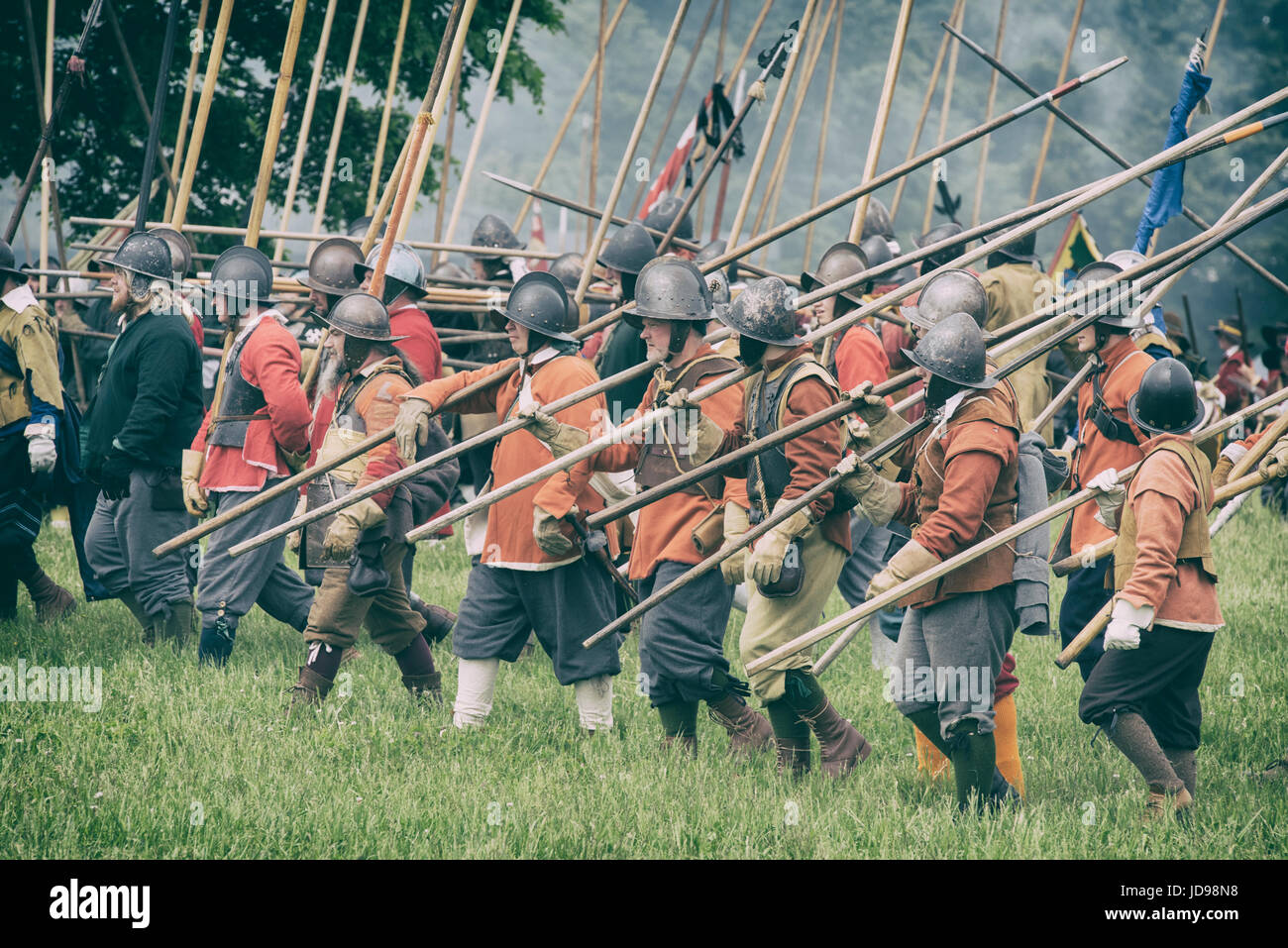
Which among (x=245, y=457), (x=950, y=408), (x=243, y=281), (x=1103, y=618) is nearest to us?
(x=950, y=408)

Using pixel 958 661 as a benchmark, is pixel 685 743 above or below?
below

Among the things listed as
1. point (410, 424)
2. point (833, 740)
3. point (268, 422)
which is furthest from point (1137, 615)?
point (268, 422)

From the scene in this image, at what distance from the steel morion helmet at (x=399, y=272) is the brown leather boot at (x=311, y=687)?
193 cm


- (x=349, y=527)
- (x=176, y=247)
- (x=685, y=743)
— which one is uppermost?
(x=176, y=247)

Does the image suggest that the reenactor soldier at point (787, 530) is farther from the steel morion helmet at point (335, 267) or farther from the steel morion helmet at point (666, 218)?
the steel morion helmet at point (666, 218)

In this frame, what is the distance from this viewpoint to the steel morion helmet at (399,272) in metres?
7.01

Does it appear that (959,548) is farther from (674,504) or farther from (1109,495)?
(674,504)

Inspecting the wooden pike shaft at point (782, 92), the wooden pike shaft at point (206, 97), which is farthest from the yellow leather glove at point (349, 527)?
the wooden pike shaft at point (782, 92)

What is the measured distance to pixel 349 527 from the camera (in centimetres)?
596

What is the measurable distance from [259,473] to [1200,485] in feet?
14.2

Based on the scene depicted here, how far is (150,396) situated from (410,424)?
6.80 ft

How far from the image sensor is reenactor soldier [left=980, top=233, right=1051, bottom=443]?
7.61 meters

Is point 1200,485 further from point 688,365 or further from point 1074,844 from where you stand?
point 688,365
